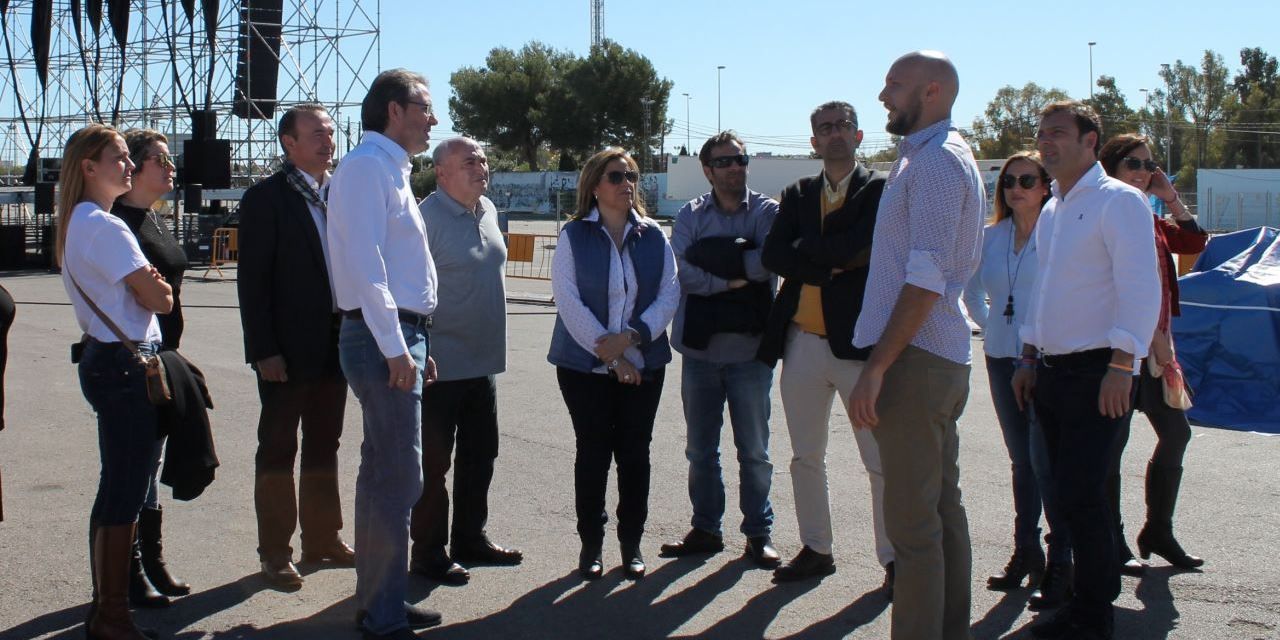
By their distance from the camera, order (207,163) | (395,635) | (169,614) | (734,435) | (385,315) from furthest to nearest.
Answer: (207,163) < (734,435) < (169,614) < (395,635) < (385,315)

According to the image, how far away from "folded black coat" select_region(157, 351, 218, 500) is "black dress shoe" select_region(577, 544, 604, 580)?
60.8 inches

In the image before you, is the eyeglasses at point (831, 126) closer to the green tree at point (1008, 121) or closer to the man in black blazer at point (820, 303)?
the man in black blazer at point (820, 303)

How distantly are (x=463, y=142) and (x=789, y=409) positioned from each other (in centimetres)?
181

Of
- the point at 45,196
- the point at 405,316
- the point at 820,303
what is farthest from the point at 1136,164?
the point at 45,196

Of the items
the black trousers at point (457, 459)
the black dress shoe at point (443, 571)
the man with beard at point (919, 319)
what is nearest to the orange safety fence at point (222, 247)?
the black trousers at point (457, 459)

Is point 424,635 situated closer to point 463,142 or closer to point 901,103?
point 463,142

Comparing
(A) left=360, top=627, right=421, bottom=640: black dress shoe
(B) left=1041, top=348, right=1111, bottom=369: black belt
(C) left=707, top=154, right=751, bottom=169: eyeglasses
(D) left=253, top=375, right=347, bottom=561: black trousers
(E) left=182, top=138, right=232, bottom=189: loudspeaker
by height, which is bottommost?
(A) left=360, top=627, right=421, bottom=640: black dress shoe

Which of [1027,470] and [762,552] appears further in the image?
[762,552]

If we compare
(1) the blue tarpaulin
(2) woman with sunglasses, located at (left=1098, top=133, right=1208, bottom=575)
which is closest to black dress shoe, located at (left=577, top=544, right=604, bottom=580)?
(2) woman with sunglasses, located at (left=1098, top=133, right=1208, bottom=575)

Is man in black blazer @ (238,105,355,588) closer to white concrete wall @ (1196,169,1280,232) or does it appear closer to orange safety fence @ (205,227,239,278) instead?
orange safety fence @ (205,227,239,278)

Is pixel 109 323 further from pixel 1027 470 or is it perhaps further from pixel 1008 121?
pixel 1008 121

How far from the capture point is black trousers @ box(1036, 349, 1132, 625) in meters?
4.00

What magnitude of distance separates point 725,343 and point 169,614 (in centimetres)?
251

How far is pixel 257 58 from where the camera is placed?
104 ft
